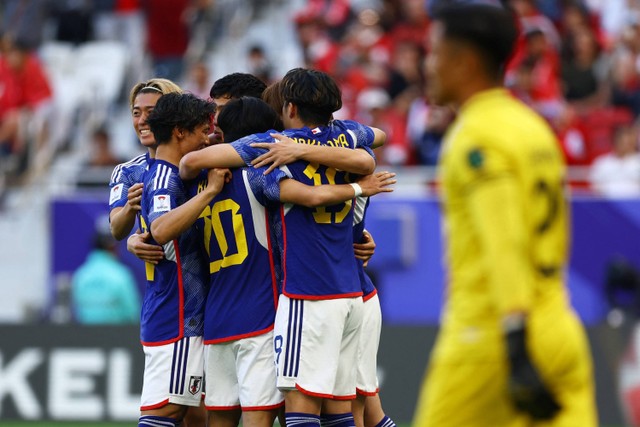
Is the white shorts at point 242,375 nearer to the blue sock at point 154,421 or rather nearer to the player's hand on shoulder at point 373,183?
the blue sock at point 154,421

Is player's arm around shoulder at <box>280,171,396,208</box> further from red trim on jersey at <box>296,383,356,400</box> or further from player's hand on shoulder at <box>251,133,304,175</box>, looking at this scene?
red trim on jersey at <box>296,383,356,400</box>

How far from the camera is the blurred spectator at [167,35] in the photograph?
17.7 metres

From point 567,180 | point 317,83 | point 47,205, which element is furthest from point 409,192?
point 317,83

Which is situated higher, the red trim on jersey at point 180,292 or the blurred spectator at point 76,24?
the blurred spectator at point 76,24

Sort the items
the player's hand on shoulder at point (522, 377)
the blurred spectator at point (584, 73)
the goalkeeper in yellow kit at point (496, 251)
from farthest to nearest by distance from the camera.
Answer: the blurred spectator at point (584, 73) < the goalkeeper in yellow kit at point (496, 251) < the player's hand on shoulder at point (522, 377)

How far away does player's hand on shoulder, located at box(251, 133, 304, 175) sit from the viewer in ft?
20.9

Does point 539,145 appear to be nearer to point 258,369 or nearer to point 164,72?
point 258,369

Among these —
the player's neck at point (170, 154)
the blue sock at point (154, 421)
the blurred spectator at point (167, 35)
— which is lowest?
the blue sock at point (154, 421)

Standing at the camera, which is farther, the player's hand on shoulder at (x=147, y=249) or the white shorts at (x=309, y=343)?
the player's hand on shoulder at (x=147, y=249)

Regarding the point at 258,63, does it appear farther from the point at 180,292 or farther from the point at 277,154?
the point at 277,154

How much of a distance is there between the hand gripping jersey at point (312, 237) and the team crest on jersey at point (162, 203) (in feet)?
1.47

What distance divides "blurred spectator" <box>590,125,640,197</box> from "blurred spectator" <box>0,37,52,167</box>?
22.5 feet

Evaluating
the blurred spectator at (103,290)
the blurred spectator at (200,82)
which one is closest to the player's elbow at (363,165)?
the blurred spectator at (103,290)

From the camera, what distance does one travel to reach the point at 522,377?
13.3 ft
